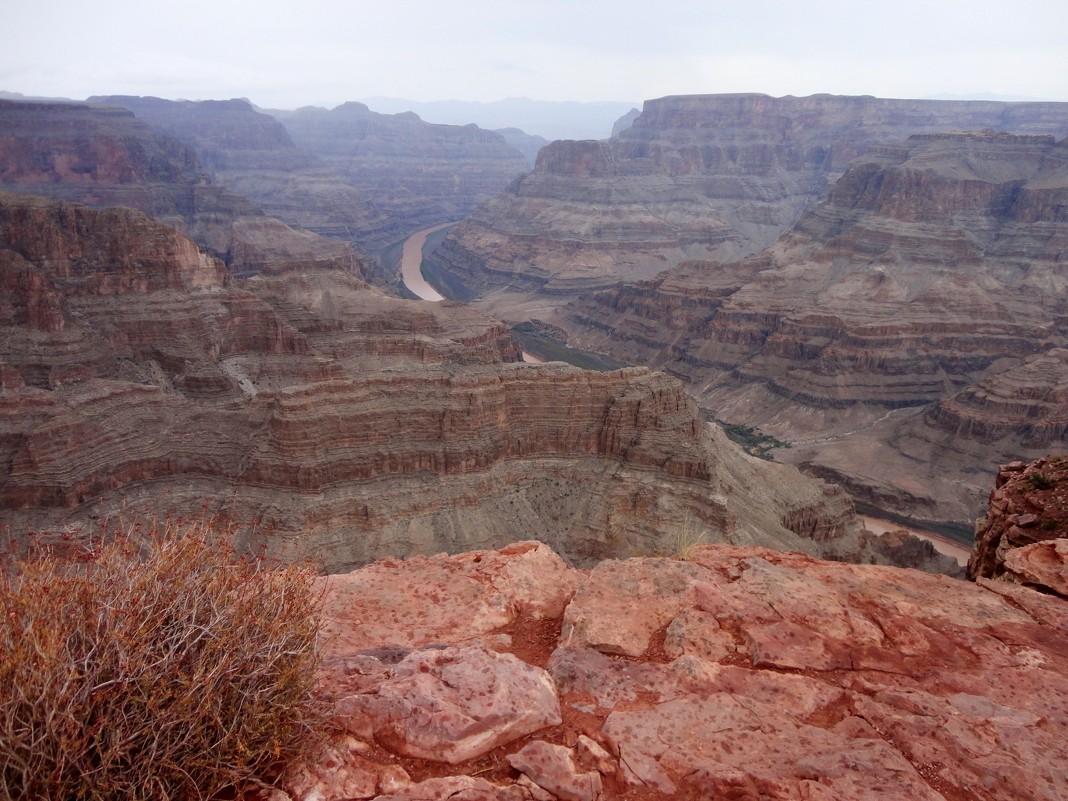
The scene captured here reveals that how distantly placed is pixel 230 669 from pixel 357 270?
4258 inches

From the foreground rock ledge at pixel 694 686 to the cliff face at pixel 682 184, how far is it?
116 m

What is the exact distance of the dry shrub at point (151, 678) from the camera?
5.05 meters

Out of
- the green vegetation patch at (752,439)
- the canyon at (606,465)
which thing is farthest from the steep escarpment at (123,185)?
the green vegetation patch at (752,439)

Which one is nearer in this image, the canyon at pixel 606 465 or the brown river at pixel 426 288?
the canyon at pixel 606 465

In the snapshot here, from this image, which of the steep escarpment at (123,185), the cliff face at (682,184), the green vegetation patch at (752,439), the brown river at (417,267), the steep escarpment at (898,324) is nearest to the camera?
the steep escarpment at (898,324)

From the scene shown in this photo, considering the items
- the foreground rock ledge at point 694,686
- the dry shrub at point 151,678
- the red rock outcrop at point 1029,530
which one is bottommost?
the red rock outcrop at point 1029,530

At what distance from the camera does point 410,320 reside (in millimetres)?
66375

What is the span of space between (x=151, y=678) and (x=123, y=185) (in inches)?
5303

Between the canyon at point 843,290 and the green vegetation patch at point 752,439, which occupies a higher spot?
the canyon at point 843,290

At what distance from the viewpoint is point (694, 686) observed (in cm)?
802

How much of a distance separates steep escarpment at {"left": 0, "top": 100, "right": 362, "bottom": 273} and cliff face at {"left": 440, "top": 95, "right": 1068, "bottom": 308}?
37197mm

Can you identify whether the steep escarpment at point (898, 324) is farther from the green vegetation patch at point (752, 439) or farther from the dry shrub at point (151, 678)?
the dry shrub at point (151, 678)

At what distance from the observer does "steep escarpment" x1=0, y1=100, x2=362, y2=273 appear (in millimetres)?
111062

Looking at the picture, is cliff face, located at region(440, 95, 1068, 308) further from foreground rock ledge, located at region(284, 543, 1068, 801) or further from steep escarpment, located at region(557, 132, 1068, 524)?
foreground rock ledge, located at region(284, 543, 1068, 801)
